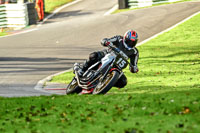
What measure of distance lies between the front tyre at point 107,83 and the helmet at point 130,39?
875 mm

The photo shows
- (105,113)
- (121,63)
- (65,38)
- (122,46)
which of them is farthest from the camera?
(65,38)

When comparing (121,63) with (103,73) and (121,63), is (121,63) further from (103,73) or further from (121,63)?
(103,73)

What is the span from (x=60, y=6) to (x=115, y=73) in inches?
1119

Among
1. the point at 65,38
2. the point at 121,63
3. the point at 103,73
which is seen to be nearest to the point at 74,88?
the point at 103,73

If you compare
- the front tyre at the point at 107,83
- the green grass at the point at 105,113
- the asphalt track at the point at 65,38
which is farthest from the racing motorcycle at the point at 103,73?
the asphalt track at the point at 65,38

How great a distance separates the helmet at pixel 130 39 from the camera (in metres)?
11.6

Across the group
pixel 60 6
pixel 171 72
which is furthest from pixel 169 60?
pixel 60 6

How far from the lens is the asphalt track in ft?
54.4

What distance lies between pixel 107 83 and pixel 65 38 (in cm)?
1474

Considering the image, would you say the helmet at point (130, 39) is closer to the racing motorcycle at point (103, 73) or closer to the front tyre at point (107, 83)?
the racing motorcycle at point (103, 73)

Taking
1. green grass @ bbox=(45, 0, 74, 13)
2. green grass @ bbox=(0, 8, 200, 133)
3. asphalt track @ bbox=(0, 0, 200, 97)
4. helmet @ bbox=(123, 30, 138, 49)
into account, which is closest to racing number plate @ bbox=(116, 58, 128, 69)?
helmet @ bbox=(123, 30, 138, 49)

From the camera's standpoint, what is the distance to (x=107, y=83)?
10.9m

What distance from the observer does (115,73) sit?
11.1 metres

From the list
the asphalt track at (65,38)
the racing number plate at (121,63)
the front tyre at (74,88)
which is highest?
the racing number plate at (121,63)
